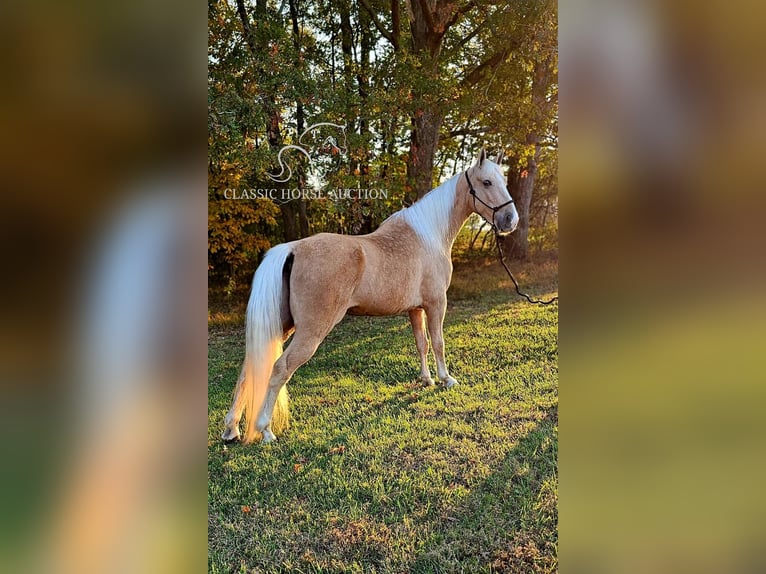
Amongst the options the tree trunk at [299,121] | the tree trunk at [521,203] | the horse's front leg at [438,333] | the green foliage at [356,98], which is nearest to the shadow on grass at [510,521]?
the horse's front leg at [438,333]

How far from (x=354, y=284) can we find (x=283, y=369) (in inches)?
17.6

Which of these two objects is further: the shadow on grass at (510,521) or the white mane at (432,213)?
the white mane at (432,213)

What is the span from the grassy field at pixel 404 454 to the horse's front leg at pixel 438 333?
3 cm

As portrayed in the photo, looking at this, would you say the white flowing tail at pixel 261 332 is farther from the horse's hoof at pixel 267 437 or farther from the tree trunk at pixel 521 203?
the tree trunk at pixel 521 203

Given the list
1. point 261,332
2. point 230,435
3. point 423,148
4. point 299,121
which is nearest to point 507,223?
point 423,148

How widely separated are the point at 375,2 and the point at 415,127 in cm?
50

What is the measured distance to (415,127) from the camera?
5.98 feet

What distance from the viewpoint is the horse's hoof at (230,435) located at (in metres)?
1.76

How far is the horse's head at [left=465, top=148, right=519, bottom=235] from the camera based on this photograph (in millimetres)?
1825
